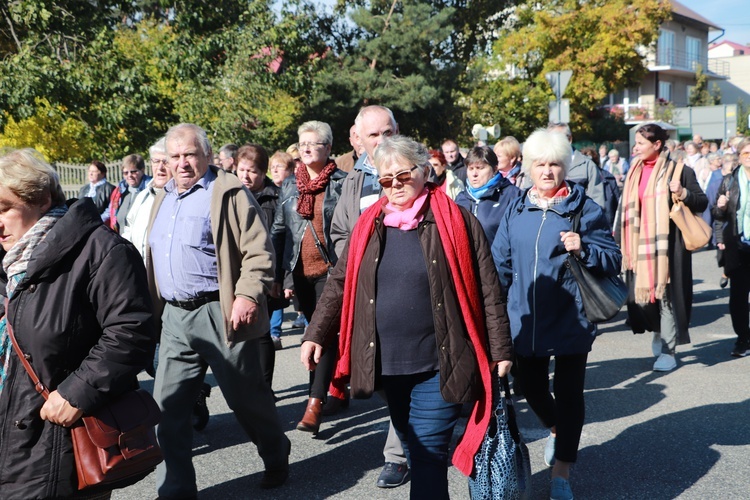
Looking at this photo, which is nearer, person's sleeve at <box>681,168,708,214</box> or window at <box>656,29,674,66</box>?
person's sleeve at <box>681,168,708,214</box>

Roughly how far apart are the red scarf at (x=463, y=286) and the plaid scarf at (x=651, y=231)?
363 centimetres

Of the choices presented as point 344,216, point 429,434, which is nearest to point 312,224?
point 344,216

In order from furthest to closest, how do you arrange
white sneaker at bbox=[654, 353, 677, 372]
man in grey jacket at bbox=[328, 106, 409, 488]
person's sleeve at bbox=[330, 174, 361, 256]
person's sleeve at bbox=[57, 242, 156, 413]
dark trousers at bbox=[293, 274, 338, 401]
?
1. white sneaker at bbox=[654, 353, 677, 372]
2. dark trousers at bbox=[293, 274, 338, 401]
3. person's sleeve at bbox=[330, 174, 361, 256]
4. man in grey jacket at bbox=[328, 106, 409, 488]
5. person's sleeve at bbox=[57, 242, 156, 413]

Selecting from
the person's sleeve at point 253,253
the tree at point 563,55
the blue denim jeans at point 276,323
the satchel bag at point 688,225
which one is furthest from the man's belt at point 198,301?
the tree at point 563,55

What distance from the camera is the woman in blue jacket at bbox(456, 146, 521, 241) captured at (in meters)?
6.20

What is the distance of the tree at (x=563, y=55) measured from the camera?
36.8 metres

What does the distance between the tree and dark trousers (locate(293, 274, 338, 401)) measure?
99.8 ft

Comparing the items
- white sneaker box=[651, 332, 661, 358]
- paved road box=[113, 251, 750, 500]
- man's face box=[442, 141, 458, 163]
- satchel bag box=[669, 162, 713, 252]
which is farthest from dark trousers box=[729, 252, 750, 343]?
man's face box=[442, 141, 458, 163]

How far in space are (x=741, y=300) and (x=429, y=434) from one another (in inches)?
204

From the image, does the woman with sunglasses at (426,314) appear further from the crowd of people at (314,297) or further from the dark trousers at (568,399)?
the dark trousers at (568,399)

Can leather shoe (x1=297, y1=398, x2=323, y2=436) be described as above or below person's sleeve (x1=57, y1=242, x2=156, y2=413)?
below

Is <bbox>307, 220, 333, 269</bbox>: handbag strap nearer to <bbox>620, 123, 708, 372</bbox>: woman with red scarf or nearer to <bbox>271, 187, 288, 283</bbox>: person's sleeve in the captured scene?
<bbox>271, 187, 288, 283</bbox>: person's sleeve

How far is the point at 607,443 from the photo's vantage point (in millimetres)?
5398

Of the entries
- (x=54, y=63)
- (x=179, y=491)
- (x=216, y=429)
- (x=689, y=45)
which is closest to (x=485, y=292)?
(x=179, y=491)
